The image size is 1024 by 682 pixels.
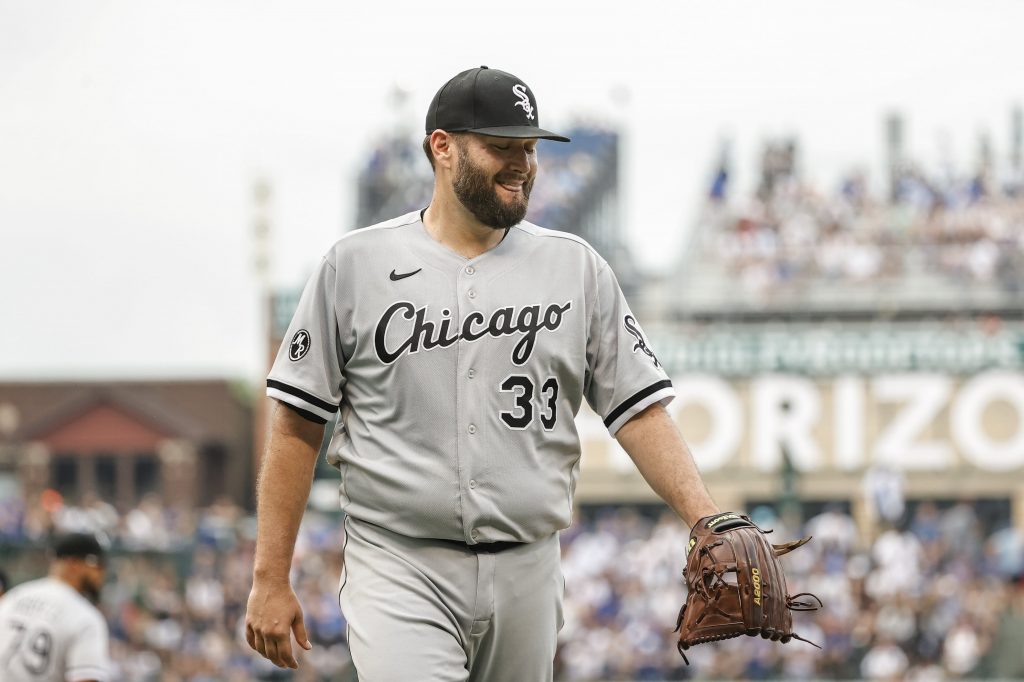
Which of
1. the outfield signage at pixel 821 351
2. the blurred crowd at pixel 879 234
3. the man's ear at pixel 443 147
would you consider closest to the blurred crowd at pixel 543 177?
the blurred crowd at pixel 879 234

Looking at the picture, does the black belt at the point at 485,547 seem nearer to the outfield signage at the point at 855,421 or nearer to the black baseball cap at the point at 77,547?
the black baseball cap at the point at 77,547

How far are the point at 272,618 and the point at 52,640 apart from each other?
128 inches

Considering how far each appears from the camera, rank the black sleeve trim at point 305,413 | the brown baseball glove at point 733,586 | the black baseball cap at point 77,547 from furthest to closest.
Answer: the black baseball cap at point 77,547, the black sleeve trim at point 305,413, the brown baseball glove at point 733,586

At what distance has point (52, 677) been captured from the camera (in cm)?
664

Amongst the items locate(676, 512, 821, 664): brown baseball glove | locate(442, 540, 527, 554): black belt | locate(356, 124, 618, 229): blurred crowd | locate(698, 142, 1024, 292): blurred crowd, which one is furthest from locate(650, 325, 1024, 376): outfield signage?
locate(676, 512, 821, 664): brown baseball glove

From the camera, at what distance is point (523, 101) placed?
3.78 m

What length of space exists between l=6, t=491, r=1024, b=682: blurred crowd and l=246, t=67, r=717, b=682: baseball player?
12522 millimetres

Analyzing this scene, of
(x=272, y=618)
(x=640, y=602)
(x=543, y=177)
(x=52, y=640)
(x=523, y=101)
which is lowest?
(x=640, y=602)

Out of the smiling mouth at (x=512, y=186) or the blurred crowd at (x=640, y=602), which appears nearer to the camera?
the smiling mouth at (x=512, y=186)

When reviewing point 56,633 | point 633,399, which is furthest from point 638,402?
point 56,633

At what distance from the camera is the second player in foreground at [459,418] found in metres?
3.71

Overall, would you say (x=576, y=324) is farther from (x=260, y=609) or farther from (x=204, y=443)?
(x=204, y=443)

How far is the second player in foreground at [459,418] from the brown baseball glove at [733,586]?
0.28 feet

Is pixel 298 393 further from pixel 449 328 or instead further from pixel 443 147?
pixel 443 147
